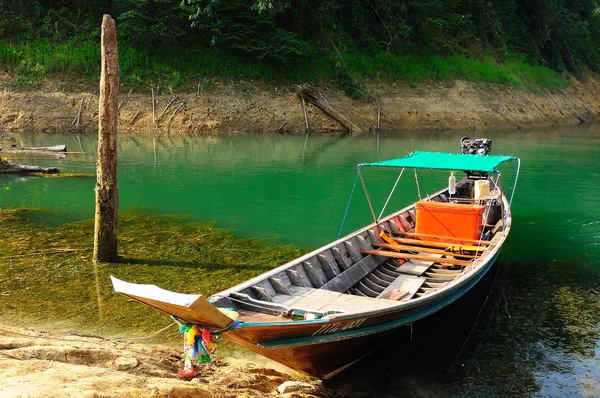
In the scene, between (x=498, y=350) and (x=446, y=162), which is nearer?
(x=498, y=350)

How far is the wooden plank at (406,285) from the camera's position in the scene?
820 centimetres

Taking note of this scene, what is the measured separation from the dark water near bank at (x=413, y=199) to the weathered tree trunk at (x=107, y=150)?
3403 mm

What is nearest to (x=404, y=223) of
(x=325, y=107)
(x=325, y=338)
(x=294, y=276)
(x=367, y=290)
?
(x=367, y=290)

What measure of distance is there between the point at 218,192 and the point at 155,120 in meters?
16.8

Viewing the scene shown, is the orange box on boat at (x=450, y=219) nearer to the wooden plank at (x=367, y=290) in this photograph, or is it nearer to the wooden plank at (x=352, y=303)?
the wooden plank at (x=367, y=290)

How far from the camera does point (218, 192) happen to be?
A: 58.1 ft

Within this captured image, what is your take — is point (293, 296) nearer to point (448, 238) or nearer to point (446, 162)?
point (448, 238)

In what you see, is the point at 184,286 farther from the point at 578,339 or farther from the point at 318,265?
the point at 578,339

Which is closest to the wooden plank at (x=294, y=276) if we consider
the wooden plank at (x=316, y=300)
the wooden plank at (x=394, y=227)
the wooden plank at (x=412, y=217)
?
the wooden plank at (x=316, y=300)

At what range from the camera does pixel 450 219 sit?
1087cm

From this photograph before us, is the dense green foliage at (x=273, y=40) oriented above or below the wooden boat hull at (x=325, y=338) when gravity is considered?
above

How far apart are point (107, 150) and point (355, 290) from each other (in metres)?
4.97

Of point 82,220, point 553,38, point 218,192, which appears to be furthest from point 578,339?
point 553,38

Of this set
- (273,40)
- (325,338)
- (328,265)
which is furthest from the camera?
(273,40)
